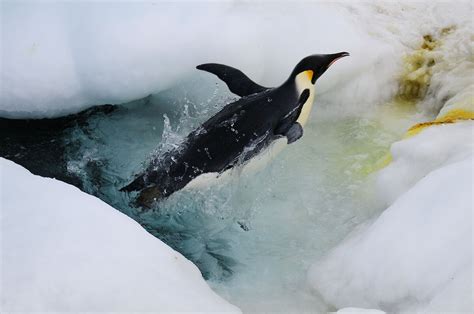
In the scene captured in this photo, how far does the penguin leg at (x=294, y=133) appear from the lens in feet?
8.38

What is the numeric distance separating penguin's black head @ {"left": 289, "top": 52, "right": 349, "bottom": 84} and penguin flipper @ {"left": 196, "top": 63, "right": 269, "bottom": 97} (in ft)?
0.55

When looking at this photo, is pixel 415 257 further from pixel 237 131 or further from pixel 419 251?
pixel 237 131

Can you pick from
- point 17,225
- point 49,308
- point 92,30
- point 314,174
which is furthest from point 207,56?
point 49,308

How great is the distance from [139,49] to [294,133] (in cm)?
71

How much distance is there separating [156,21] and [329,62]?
730mm

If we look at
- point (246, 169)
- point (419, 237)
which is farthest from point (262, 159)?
point (419, 237)

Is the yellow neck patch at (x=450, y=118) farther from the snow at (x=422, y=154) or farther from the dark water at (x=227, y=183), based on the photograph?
Result: the dark water at (x=227, y=183)

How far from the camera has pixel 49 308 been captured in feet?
4.87

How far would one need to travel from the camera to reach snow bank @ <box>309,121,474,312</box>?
63.2 inches

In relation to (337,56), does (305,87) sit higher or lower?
lower

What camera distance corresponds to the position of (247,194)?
2564 mm

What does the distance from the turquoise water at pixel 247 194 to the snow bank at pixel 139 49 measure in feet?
0.48

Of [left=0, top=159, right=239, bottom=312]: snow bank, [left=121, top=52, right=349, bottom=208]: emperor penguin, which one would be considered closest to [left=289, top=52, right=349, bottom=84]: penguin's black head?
[left=121, top=52, right=349, bottom=208]: emperor penguin

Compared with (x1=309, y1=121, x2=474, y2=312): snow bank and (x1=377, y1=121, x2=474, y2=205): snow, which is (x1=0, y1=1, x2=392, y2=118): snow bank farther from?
(x1=309, y1=121, x2=474, y2=312): snow bank
